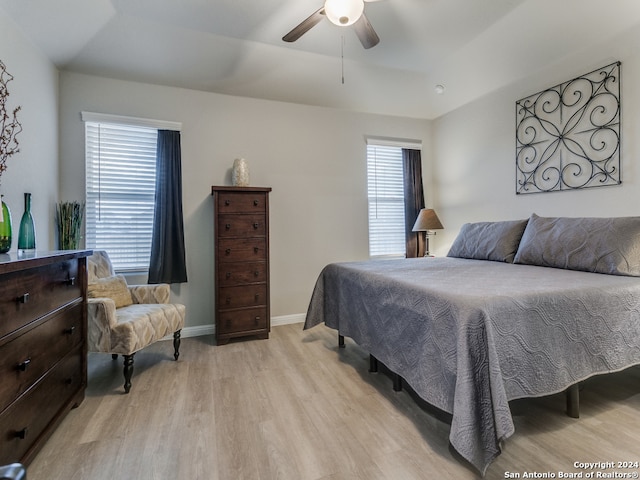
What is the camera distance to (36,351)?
1460 millimetres

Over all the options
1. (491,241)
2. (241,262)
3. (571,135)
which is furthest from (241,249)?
(571,135)

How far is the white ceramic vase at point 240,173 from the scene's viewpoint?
330 centimetres

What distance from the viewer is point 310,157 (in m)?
3.82

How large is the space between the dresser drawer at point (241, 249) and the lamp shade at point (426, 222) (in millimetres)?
1945

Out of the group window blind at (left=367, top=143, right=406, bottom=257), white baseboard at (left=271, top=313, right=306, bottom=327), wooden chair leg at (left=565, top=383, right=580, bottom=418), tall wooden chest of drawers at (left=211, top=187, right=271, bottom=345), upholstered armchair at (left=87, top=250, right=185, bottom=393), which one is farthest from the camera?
window blind at (left=367, top=143, right=406, bottom=257)

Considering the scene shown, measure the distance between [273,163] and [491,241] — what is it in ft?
7.99

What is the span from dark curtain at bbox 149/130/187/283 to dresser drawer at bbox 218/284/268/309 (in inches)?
19.8

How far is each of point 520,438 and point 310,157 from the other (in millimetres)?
3197

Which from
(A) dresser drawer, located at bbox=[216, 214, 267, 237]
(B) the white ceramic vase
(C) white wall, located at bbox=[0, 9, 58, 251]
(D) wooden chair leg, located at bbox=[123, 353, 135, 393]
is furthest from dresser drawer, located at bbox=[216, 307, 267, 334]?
(C) white wall, located at bbox=[0, 9, 58, 251]

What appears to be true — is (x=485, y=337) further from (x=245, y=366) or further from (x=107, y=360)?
(x=107, y=360)

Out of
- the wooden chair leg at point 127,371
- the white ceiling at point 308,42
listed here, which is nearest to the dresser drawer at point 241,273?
the wooden chair leg at point 127,371

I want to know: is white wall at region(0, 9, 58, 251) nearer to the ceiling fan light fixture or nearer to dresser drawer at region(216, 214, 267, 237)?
dresser drawer at region(216, 214, 267, 237)

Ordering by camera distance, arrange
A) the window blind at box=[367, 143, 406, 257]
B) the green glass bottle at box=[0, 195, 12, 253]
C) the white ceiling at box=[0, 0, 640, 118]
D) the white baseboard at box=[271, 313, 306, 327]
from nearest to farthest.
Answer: the green glass bottle at box=[0, 195, 12, 253]
the white ceiling at box=[0, 0, 640, 118]
the white baseboard at box=[271, 313, 306, 327]
the window blind at box=[367, 143, 406, 257]

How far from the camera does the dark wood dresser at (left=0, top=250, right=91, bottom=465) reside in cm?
124
